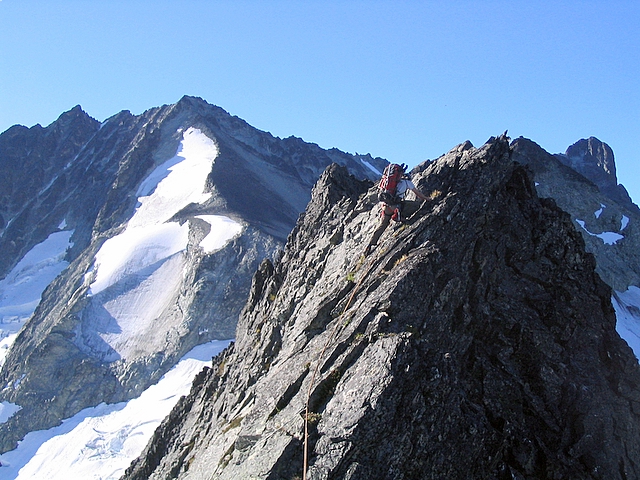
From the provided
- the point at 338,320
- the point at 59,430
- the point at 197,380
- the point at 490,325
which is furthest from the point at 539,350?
the point at 59,430

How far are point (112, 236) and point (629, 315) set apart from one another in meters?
58.9

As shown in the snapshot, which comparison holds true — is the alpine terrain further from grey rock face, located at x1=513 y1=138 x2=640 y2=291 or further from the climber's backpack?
grey rock face, located at x1=513 y1=138 x2=640 y2=291

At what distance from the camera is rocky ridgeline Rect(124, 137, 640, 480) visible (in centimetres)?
1183

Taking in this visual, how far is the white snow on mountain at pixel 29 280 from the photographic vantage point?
7688cm

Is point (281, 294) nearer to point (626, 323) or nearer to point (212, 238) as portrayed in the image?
point (212, 238)

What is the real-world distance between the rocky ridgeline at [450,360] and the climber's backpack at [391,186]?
2.65 ft

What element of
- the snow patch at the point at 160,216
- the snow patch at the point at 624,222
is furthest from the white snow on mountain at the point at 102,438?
the snow patch at the point at 624,222

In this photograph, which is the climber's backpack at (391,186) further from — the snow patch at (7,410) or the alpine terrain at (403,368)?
the snow patch at (7,410)

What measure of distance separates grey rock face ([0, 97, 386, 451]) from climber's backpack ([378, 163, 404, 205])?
3520 centimetres

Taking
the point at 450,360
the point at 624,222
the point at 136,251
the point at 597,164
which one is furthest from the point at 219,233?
the point at 597,164

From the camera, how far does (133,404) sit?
1793 inches

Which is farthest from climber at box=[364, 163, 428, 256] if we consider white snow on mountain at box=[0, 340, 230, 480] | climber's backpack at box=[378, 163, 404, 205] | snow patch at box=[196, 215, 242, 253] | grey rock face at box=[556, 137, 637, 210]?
grey rock face at box=[556, 137, 637, 210]

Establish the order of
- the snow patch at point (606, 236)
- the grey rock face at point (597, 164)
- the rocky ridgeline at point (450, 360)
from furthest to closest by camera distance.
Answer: the grey rock face at point (597, 164), the snow patch at point (606, 236), the rocky ridgeline at point (450, 360)

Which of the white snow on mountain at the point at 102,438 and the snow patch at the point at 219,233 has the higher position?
the snow patch at the point at 219,233
